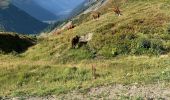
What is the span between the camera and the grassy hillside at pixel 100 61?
113ft

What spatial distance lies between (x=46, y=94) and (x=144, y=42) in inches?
864

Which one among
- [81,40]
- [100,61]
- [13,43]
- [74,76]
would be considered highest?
[13,43]

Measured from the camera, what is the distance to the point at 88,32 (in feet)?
198

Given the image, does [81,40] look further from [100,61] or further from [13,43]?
[13,43]

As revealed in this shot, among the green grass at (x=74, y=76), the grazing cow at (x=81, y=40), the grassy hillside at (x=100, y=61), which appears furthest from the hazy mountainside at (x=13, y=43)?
the green grass at (x=74, y=76)

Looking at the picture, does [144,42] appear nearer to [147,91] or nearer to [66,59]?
[66,59]

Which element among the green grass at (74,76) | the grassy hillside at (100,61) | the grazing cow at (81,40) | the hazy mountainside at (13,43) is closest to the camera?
the green grass at (74,76)

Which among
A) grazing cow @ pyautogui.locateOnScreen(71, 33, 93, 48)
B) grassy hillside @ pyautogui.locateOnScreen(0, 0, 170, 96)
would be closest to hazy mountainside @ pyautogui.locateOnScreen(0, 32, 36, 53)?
grassy hillside @ pyautogui.locateOnScreen(0, 0, 170, 96)

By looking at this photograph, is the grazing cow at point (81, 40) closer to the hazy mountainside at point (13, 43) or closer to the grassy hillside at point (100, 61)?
the grassy hillside at point (100, 61)

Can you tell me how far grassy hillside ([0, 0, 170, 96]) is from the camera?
34.4m

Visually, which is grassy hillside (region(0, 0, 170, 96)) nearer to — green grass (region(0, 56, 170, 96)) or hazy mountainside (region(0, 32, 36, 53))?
green grass (region(0, 56, 170, 96))

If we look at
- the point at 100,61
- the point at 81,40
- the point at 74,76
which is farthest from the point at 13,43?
the point at 74,76

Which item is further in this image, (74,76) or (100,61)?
(100,61)

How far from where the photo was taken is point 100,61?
47.5 meters
